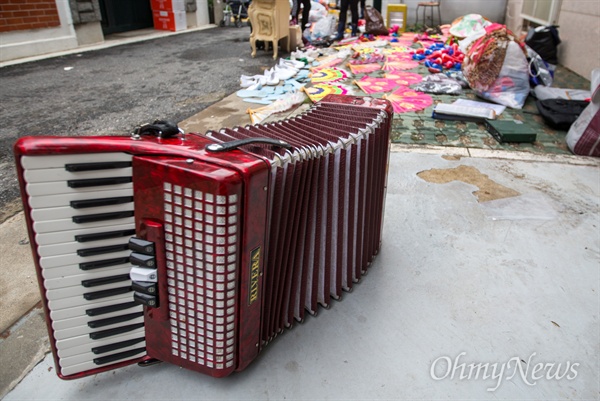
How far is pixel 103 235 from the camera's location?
1209 millimetres

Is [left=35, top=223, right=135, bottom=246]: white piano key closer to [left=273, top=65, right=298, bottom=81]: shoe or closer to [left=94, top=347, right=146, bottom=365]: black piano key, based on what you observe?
[left=94, top=347, right=146, bottom=365]: black piano key

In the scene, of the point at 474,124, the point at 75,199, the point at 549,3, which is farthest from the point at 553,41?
the point at 75,199

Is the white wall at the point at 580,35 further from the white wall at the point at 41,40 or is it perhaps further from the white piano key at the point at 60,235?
the white wall at the point at 41,40

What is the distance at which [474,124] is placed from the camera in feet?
13.8

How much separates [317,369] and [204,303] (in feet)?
1.84

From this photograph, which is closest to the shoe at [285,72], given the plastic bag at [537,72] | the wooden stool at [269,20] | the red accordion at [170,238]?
the wooden stool at [269,20]

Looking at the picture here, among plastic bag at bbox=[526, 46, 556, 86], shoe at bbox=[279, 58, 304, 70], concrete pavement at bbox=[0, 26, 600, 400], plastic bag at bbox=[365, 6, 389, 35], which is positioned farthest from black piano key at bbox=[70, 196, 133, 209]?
plastic bag at bbox=[365, 6, 389, 35]

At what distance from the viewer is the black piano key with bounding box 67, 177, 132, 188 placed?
3.71 feet

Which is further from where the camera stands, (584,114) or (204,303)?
(584,114)

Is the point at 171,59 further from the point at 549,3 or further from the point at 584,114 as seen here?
the point at 549,3

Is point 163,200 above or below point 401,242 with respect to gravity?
above

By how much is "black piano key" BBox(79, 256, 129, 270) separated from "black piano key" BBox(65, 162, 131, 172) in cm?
28

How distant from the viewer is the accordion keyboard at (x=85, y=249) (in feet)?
3.70
